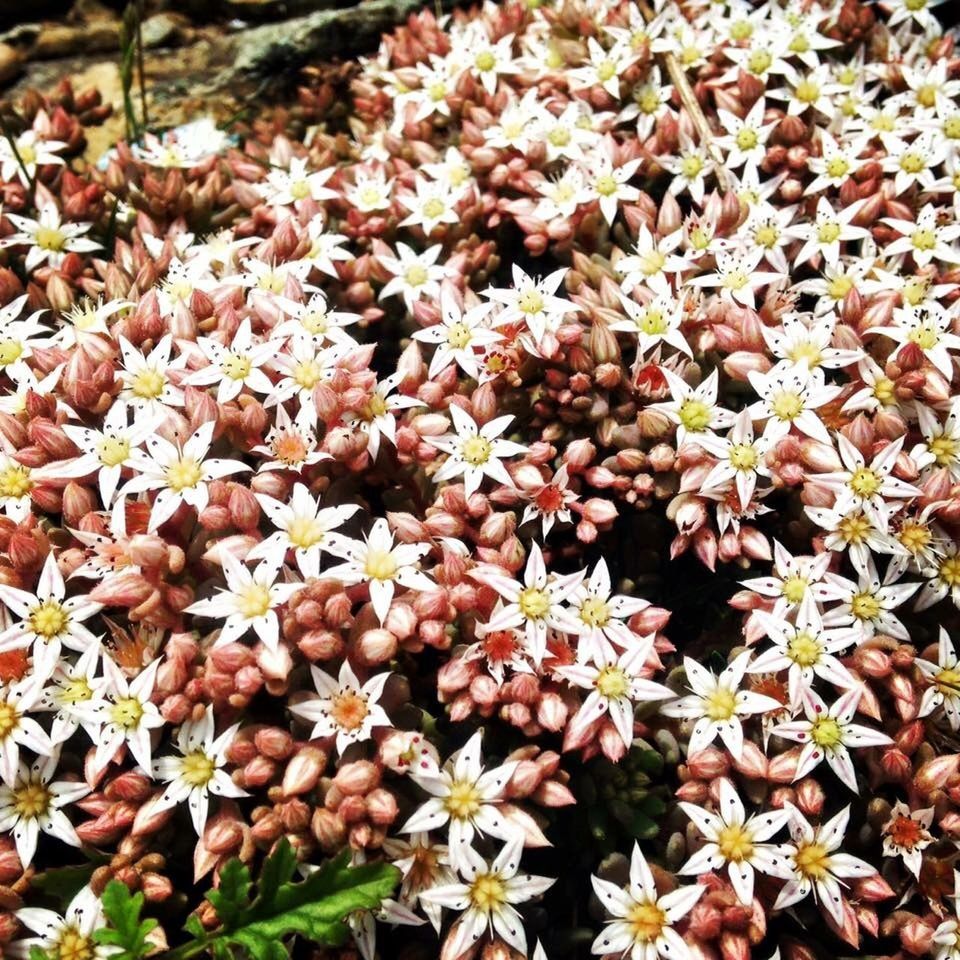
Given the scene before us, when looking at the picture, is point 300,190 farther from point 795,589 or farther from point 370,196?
point 795,589

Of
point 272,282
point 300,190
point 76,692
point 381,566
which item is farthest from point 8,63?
point 381,566

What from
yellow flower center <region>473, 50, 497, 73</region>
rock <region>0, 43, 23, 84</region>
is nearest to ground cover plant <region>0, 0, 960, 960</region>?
yellow flower center <region>473, 50, 497, 73</region>

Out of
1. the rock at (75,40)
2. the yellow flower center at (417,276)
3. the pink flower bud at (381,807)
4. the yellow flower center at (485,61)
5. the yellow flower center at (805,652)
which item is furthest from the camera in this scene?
the rock at (75,40)

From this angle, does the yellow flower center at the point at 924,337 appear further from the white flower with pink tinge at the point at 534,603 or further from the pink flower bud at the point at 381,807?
the pink flower bud at the point at 381,807

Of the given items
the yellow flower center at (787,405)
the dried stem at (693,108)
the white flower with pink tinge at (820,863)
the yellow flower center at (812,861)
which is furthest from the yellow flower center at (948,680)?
the dried stem at (693,108)

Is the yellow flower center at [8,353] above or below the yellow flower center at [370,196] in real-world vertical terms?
below
